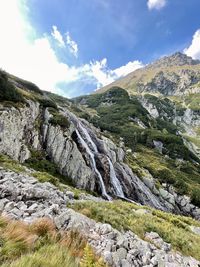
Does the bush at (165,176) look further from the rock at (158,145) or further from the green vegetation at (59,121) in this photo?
the rock at (158,145)

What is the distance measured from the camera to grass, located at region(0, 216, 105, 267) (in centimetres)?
518

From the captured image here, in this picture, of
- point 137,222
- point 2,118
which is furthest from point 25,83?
point 137,222

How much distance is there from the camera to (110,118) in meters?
187

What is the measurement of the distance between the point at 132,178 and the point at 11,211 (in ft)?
144

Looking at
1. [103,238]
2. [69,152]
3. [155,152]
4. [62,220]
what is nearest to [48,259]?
[62,220]

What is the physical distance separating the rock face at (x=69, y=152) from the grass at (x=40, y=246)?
21.7 m

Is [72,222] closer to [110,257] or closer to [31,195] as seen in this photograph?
[110,257]

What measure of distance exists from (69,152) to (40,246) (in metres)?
31.8

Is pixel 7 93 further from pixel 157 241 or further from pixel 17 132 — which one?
pixel 157 241

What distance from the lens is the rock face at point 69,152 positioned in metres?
30.7

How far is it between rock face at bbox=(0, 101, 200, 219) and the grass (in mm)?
21660

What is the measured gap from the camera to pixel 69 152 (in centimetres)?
3812

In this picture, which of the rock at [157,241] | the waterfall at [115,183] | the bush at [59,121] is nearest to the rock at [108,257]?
the rock at [157,241]

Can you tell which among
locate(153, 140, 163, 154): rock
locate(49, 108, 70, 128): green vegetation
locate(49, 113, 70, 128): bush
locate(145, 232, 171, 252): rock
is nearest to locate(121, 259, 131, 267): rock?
locate(145, 232, 171, 252): rock
